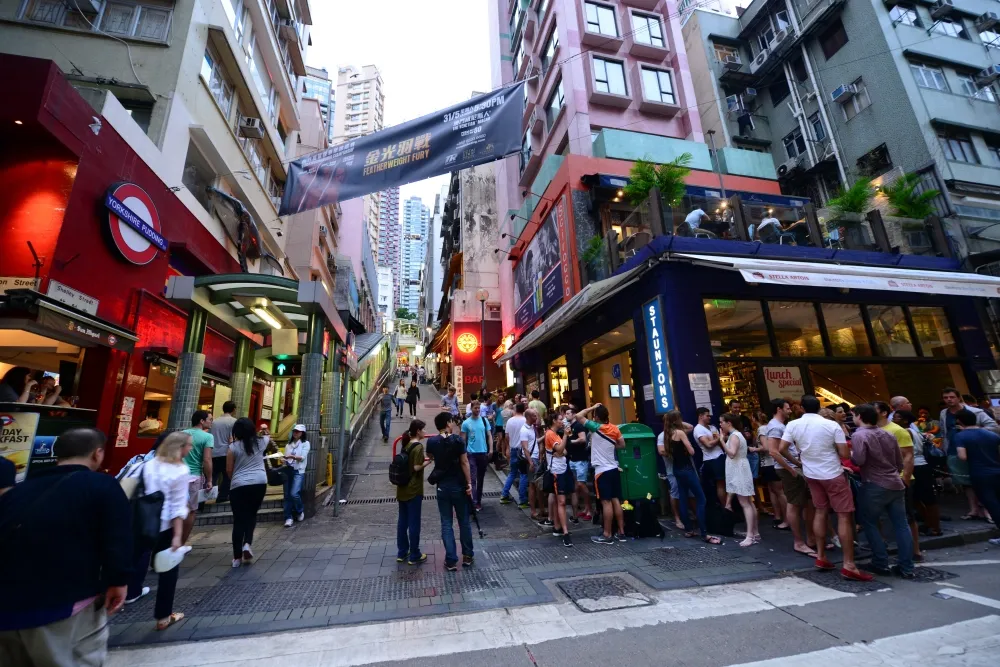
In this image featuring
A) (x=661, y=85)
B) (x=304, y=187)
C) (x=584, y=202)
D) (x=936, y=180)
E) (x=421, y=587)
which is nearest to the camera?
(x=421, y=587)

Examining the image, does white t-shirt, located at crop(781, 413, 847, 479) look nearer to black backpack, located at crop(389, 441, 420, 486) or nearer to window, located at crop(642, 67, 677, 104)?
black backpack, located at crop(389, 441, 420, 486)

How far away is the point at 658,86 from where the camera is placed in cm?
1725

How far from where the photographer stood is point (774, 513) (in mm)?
6934

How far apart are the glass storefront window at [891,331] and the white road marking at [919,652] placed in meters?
9.68

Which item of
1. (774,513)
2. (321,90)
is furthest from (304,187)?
(321,90)

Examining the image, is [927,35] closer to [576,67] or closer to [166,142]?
[576,67]

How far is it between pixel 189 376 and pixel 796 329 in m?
13.4

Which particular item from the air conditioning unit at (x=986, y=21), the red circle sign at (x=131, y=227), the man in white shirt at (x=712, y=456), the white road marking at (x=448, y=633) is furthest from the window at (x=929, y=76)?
the red circle sign at (x=131, y=227)

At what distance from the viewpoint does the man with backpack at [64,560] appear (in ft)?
6.56

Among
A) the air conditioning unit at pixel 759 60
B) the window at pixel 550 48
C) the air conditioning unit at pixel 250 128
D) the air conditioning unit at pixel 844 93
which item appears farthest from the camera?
the air conditioning unit at pixel 759 60

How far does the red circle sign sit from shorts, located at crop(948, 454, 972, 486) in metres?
15.3

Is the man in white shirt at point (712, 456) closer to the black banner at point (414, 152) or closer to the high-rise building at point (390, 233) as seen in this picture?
the black banner at point (414, 152)

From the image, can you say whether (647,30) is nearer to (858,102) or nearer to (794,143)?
(858,102)

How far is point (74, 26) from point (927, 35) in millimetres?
30229
